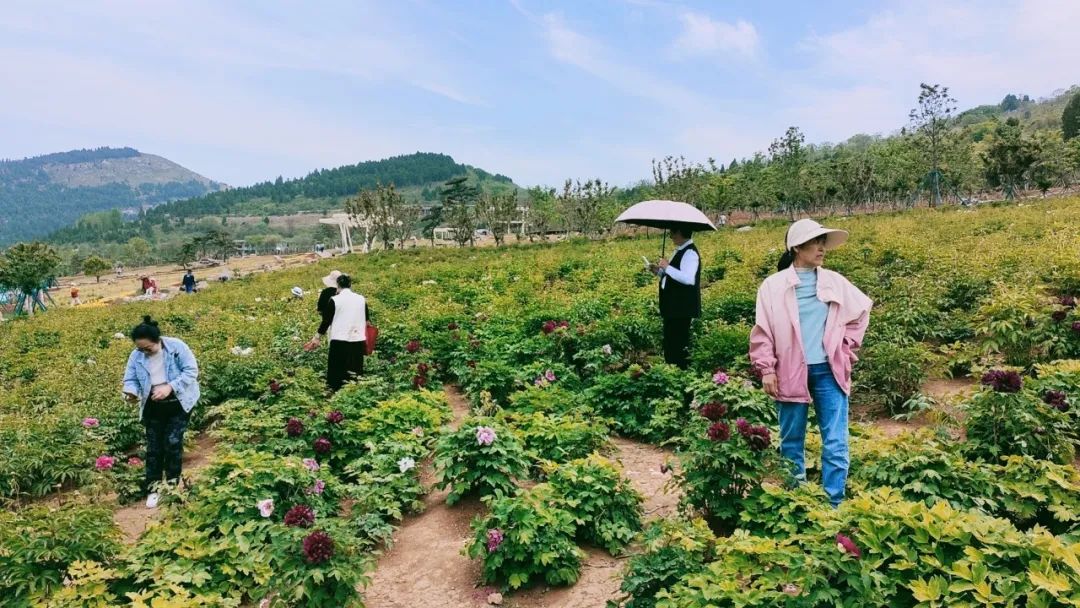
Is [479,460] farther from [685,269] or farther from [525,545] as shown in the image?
[685,269]

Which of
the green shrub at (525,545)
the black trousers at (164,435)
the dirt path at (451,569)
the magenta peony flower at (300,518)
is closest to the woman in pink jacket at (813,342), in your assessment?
the dirt path at (451,569)

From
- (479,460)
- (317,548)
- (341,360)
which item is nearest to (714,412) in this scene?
(479,460)

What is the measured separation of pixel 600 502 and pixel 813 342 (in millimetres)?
1662

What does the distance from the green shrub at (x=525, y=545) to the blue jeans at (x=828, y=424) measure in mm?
1417

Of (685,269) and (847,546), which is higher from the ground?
(685,269)

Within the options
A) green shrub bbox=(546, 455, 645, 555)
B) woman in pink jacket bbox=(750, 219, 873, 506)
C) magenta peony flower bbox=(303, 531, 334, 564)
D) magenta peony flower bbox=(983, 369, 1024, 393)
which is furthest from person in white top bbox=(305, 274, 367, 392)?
magenta peony flower bbox=(983, 369, 1024, 393)

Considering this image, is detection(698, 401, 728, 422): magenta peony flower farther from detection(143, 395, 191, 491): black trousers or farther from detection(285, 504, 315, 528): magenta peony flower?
detection(143, 395, 191, 491): black trousers

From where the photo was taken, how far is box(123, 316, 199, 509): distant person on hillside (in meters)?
5.30

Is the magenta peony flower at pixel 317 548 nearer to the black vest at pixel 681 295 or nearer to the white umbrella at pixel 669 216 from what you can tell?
the black vest at pixel 681 295

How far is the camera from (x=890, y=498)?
110 inches

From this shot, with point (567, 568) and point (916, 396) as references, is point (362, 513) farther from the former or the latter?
point (916, 396)

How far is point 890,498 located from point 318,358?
7.59 meters

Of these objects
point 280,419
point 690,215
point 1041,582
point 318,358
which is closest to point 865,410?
point 690,215

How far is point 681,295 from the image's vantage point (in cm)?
588
